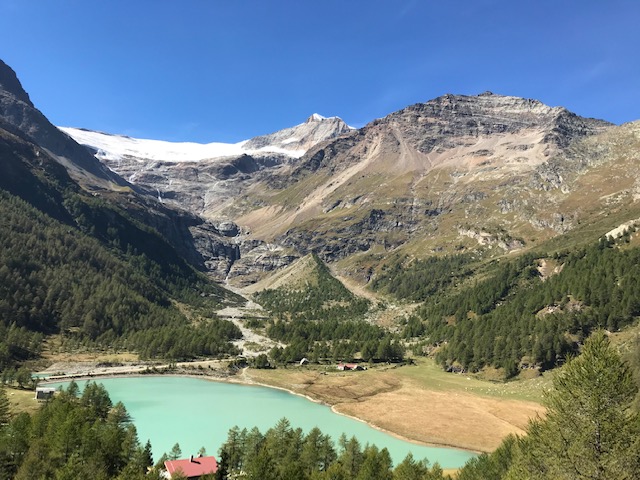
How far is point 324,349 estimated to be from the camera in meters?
160

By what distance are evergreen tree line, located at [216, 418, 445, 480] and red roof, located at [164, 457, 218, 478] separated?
219cm

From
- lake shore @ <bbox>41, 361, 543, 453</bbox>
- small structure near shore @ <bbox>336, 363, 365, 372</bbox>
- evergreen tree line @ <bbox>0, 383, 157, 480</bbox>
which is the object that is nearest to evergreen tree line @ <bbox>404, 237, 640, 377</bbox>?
lake shore @ <bbox>41, 361, 543, 453</bbox>

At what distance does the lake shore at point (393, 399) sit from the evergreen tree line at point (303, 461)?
A: 94.9ft

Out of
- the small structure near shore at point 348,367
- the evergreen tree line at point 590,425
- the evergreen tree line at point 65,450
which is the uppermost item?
the evergreen tree line at point 590,425

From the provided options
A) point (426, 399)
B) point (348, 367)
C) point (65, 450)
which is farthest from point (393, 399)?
point (65, 450)

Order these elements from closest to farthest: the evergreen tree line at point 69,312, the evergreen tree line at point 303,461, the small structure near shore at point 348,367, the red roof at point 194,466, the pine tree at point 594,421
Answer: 1. the pine tree at point 594,421
2. the evergreen tree line at point 303,461
3. the red roof at point 194,466
4. the small structure near shore at point 348,367
5. the evergreen tree line at point 69,312

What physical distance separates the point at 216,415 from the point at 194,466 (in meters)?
36.2

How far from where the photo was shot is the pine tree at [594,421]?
19.0 metres

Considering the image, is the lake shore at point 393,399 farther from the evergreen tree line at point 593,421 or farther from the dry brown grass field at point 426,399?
the evergreen tree line at point 593,421

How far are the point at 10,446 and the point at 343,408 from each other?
66.1m

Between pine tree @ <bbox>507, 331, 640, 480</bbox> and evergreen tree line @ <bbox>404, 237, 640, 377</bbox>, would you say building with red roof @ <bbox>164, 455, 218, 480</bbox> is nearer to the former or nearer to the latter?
pine tree @ <bbox>507, 331, 640, 480</bbox>

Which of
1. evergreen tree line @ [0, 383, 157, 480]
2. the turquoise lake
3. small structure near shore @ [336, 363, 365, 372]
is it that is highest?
evergreen tree line @ [0, 383, 157, 480]

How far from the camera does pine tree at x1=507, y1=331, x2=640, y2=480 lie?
1897cm

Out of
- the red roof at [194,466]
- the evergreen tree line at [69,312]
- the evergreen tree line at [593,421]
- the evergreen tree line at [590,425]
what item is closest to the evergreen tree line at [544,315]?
the evergreen tree line at [69,312]
